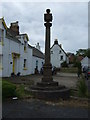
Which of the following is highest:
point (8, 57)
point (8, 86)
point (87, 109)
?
point (8, 57)

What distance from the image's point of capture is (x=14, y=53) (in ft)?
74.3

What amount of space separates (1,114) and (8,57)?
51.0 ft

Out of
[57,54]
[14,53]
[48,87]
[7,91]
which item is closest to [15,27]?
[14,53]

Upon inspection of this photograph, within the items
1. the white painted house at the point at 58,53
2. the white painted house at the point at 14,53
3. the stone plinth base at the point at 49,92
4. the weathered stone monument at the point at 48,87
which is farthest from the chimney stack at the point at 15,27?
the white painted house at the point at 58,53

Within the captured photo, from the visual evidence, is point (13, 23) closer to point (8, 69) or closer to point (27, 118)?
point (8, 69)

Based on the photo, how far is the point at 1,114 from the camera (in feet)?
19.7

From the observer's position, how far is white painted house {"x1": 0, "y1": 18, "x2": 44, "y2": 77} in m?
19.8

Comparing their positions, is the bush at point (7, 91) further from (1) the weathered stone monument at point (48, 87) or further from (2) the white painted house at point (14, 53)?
(2) the white painted house at point (14, 53)

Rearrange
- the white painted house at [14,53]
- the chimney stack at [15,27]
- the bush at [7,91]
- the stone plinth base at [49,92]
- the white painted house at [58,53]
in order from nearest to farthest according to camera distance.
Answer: the bush at [7,91], the stone plinth base at [49,92], the white painted house at [14,53], the chimney stack at [15,27], the white painted house at [58,53]

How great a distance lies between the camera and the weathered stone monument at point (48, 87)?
8622mm

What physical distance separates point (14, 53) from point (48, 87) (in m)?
14.1

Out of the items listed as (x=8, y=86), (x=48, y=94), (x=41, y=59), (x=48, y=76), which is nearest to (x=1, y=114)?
(x=8, y=86)

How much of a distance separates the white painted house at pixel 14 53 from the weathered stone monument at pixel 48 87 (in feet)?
34.0

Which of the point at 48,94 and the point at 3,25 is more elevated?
the point at 3,25
